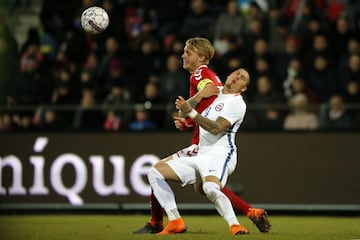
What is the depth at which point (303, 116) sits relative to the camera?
54.9 ft

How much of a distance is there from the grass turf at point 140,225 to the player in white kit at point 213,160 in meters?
0.38

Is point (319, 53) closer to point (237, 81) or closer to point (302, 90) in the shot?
point (302, 90)

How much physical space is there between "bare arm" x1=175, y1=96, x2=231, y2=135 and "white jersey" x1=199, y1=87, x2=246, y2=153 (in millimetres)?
81

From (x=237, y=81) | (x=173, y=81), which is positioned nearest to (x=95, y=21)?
(x=237, y=81)

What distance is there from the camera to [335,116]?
1664 centimetres

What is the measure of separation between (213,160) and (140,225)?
131 inches

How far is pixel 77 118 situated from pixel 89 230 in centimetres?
489

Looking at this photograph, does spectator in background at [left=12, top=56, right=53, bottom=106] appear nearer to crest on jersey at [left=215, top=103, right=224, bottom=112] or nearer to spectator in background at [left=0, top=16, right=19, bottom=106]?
spectator in background at [left=0, top=16, right=19, bottom=106]

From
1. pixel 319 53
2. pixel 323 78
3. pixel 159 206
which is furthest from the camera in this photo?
pixel 319 53

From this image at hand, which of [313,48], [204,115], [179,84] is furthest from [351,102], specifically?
[204,115]

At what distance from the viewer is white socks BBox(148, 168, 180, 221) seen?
11.5 m

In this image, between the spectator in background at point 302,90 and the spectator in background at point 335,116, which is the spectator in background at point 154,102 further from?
the spectator in background at point 335,116

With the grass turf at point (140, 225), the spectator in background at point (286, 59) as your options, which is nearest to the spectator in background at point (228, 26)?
the spectator in background at point (286, 59)

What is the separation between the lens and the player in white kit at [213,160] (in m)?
11.1
